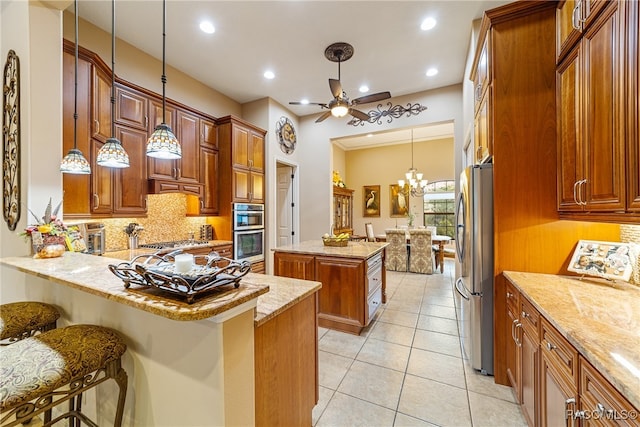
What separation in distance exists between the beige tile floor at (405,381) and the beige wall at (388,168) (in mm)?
5230

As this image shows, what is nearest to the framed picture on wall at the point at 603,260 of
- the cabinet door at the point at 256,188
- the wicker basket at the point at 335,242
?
the wicker basket at the point at 335,242

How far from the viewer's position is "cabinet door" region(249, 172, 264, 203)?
4.52m

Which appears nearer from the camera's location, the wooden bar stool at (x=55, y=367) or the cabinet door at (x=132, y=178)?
the wooden bar stool at (x=55, y=367)

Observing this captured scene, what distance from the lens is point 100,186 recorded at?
8.95ft

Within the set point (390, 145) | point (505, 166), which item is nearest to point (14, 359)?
point (505, 166)

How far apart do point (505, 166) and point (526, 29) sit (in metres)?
1.00

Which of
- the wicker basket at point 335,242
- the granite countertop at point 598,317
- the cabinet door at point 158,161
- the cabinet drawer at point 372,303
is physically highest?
the cabinet door at point 158,161

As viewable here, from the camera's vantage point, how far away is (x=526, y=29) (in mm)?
1880

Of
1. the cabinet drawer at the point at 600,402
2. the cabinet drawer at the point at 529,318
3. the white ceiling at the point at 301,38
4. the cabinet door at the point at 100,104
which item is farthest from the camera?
the white ceiling at the point at 301,38

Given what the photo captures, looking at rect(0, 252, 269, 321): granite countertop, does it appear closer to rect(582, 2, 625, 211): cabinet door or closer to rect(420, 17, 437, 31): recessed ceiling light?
rect(582, 2, 625, 211): cabinet door

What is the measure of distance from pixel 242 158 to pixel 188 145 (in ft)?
2.78

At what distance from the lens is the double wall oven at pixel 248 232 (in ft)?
13.6

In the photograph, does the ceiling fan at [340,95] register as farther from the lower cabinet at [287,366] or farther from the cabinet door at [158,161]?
the lower cabinet at [287,366]

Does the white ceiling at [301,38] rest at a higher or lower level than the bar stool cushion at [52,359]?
higher
